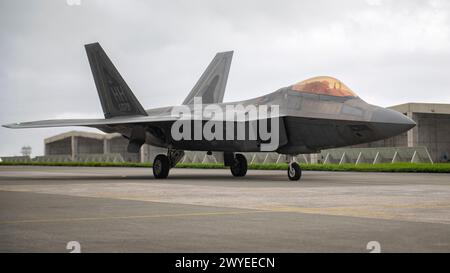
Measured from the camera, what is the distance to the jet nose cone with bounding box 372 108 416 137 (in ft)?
55.6

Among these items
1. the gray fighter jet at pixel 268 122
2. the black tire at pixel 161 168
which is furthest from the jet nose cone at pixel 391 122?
the black tire at pixel 161 168

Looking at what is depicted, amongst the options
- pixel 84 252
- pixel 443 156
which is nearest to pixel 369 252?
pixel 84 252

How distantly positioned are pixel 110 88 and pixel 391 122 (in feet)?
39.9

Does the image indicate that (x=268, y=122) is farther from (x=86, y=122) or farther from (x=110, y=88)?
(x=110, y=88)

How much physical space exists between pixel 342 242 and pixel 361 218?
227cm

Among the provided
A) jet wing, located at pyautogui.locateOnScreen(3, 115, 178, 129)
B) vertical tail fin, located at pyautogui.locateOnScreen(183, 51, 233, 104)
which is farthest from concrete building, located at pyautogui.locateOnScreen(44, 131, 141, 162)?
jet wing, located at pyautogui.locateOnScreen(3, 115, 178, 129)

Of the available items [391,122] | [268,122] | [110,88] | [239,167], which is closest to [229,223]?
[391,122]

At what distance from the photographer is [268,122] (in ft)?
64.1

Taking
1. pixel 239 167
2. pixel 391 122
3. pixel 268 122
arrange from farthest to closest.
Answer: pixel 239 167 → pixel 268 122 → pixel 391 122

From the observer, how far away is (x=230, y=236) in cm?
646

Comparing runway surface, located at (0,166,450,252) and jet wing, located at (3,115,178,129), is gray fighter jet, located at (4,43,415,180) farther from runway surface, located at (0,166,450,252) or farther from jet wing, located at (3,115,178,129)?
runway surface, located at (0,166,450,252)

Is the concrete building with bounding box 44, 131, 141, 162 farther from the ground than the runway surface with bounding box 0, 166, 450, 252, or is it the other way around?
the concrete building with bounding box 44, 131, 141, 162
